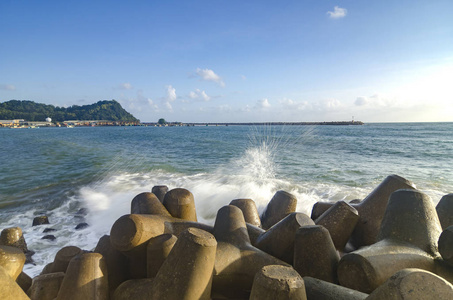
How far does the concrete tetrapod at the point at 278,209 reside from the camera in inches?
206

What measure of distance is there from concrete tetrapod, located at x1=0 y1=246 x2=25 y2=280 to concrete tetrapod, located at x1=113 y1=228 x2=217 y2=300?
61.5 inches

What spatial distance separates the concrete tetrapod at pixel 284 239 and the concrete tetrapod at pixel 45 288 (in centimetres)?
226

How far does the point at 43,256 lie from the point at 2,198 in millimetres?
6022

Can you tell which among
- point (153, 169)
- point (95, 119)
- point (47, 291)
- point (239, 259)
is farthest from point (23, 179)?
point (95, 119)

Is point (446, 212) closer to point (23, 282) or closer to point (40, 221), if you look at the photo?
point (23, 282)

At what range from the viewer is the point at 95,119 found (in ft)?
538

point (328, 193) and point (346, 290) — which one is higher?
point (346, 290)

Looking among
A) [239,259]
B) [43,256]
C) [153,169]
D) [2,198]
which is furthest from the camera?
[153,169]

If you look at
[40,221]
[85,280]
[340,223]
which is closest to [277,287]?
[85,280]

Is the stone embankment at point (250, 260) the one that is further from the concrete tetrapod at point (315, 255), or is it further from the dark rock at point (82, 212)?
the dark rock at point (82, 212)

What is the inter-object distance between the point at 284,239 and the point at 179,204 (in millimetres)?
1583

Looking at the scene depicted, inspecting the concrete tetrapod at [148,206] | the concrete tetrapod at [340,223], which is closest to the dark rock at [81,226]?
the concrete tetrapod at [148,206]

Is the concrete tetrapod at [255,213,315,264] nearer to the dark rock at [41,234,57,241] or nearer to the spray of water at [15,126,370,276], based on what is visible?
the spray of water at [15,126,370,276]

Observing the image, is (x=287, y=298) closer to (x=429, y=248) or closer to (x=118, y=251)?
(x=118, y=251)
